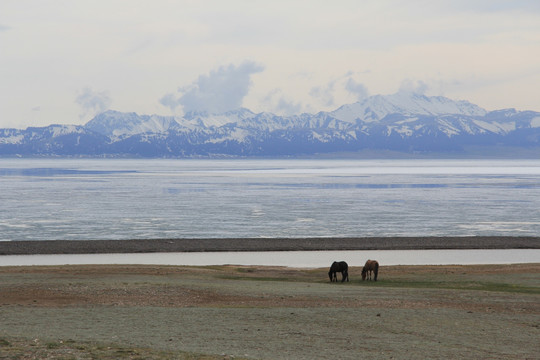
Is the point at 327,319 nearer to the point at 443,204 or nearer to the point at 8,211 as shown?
the point at 8,211

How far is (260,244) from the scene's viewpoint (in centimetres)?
6569

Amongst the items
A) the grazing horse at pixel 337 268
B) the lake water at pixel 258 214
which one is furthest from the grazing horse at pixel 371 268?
the lake water at pixel 258 214

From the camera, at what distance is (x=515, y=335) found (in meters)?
22.3

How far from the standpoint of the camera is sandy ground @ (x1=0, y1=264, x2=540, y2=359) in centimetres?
1928

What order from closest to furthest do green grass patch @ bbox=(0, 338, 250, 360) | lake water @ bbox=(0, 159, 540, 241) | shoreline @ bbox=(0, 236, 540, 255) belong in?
green grass patch @ bbox=(0, 338, 250, 360)
shoreline @ bbox=(0, 236, 540, 255)
lake water @ bbox=(0, 159, 540, 241)

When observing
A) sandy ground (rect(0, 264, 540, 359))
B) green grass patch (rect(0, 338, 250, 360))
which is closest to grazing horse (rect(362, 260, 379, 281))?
sandy ground (rect(0, 264, 540, 359))

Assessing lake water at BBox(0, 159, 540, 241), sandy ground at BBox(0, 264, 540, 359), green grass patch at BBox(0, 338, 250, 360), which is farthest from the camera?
lake water at BBox(0, 159, 540, 241)

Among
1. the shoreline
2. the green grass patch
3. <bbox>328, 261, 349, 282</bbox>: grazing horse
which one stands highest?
the green grass patch

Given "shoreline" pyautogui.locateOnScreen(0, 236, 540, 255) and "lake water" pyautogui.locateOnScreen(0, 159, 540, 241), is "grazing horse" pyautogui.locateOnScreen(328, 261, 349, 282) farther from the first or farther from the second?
"lake water" pyautogui.locateOnScreen(0, 159, 540, 241)

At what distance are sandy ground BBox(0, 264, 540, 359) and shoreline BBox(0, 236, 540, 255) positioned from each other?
20669 millimetres

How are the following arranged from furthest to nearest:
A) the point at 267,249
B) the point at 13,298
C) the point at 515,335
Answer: the point at 267,249 < the point at 13,298 < the point at 515,335

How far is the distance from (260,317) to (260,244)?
40441mm

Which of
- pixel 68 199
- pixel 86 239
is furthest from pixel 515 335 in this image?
pixel 68 199

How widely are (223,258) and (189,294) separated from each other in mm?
27287
